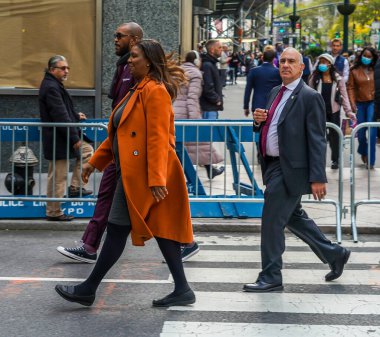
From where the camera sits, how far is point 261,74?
14602 mm

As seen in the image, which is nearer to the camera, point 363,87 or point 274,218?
point 274,218

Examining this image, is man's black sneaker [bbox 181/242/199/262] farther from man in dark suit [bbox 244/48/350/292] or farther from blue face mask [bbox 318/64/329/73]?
blue face mask [bbox 318/64/329/73]

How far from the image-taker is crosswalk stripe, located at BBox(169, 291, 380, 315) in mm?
6551

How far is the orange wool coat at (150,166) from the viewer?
20.5 ft

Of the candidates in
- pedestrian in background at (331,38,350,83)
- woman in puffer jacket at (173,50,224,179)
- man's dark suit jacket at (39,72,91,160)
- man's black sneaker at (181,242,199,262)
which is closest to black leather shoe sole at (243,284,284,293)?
man's black sneaker at (181,242,199,262)

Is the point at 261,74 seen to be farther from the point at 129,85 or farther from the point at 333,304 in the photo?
the point at 333,304

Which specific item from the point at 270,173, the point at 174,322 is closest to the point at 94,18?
the point at 270,173

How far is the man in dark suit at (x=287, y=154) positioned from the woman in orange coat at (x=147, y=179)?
780 mm

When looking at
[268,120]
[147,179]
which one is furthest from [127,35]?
[147,179]

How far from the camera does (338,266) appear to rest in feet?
24.4

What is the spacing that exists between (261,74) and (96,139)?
4961mm

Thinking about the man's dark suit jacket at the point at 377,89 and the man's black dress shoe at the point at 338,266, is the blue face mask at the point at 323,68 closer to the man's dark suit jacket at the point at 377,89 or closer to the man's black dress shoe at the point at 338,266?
the man's dark suit jacket at the point at 377,89

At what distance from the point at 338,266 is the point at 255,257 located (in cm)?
A: 124

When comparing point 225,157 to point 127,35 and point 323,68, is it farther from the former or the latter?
point 323,68
